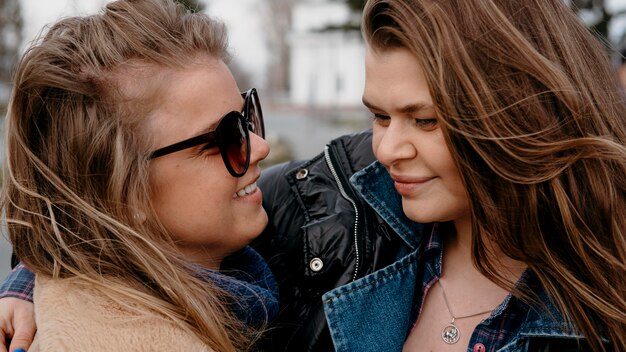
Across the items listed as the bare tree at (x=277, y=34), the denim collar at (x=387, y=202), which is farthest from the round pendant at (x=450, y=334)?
the bare tree at (x=277, y=34)

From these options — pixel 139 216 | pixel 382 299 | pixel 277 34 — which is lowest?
pixel 382 299

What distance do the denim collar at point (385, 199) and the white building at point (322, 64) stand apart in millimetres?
40680

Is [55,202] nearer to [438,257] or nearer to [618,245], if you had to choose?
[438,257]

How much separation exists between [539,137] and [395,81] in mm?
435

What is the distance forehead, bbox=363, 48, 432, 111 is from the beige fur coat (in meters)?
0.86

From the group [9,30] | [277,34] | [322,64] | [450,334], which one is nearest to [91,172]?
[450,334]

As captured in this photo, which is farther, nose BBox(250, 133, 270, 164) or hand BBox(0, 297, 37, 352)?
nose BBox(250, 133, 270, 164)

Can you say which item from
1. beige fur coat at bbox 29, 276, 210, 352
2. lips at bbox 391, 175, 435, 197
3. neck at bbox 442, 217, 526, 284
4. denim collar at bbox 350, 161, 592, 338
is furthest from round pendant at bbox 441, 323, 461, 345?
beige fur coat at bbox 29, 276, 210, 352

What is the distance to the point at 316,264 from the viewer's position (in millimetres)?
2129

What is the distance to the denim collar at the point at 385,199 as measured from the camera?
2.17 metres

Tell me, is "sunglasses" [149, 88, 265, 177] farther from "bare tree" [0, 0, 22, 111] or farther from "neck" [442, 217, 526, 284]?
"bare tree" [0, 0, 22, 111]

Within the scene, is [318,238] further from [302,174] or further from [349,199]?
[302,174]

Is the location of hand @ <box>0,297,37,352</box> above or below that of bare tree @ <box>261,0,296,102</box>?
below

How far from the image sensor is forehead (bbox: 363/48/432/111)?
5.94ft
